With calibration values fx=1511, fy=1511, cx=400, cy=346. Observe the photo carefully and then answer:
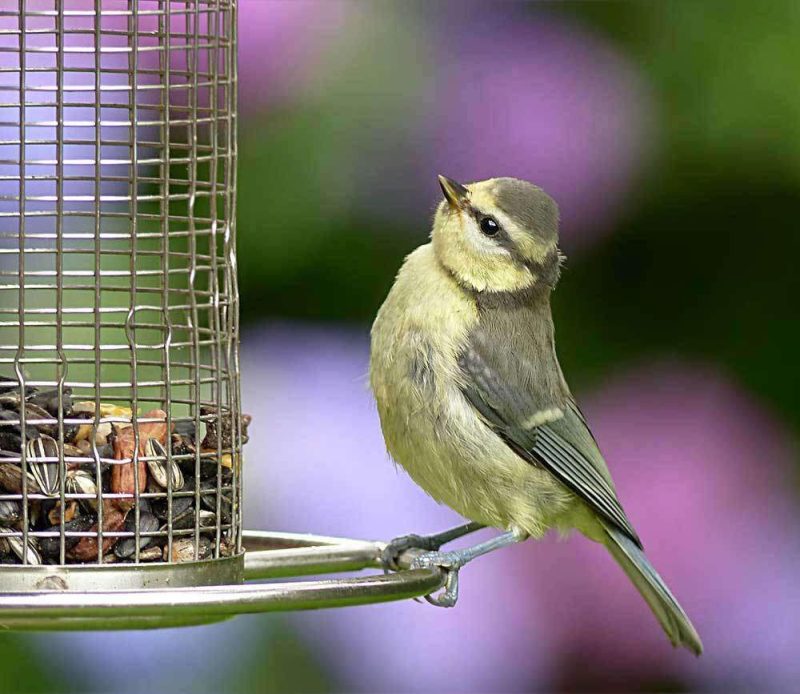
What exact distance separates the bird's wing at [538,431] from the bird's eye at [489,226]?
14.8 inches

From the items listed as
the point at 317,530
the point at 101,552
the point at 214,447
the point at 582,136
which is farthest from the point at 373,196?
the point at 101,552

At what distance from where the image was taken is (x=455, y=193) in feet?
15.8

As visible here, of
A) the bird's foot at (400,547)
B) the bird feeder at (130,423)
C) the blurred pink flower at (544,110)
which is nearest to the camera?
the bird feeder at (130,423)

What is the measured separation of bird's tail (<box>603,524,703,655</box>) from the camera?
15.9ft

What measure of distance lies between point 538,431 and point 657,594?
657mm

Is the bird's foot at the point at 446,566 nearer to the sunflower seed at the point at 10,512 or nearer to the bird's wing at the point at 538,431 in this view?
the bird's wing at the point at 538,431

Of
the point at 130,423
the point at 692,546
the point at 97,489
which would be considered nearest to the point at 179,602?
the point at 97,489

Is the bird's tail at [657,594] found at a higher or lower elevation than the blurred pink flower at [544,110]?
lower

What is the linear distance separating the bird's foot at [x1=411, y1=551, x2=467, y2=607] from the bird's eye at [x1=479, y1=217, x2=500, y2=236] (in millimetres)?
1067

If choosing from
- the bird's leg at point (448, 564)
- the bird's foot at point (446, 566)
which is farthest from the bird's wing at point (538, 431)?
the bird's foot at point (446, 566)

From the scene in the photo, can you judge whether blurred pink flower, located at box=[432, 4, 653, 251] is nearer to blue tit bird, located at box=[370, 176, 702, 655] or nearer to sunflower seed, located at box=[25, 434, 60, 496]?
blue tit bird, located at box=[370, 176, 702, 655]

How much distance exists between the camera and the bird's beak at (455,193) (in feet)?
15.8

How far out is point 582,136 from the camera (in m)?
6.64

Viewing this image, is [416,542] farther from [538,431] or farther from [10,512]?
[10,512]
